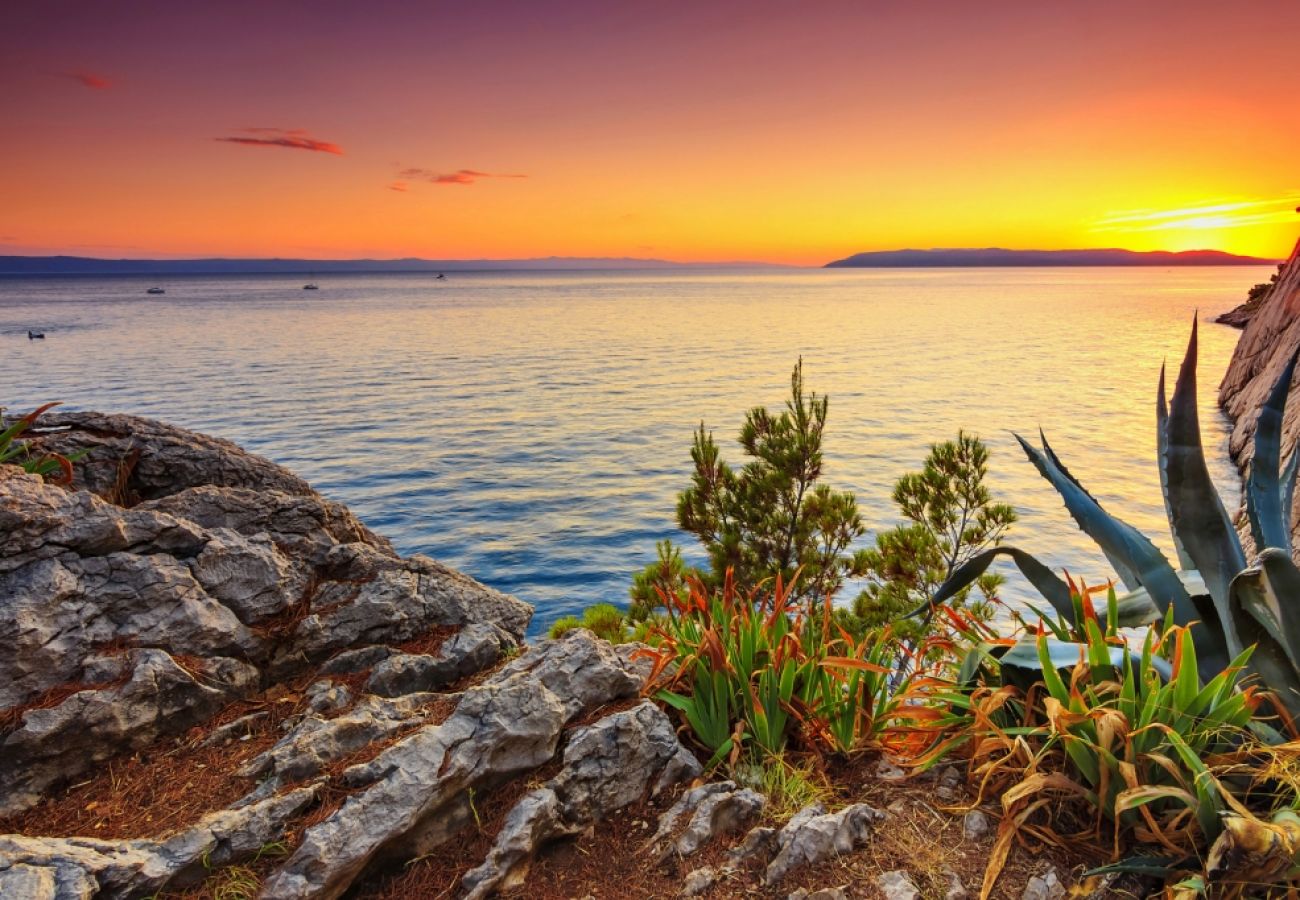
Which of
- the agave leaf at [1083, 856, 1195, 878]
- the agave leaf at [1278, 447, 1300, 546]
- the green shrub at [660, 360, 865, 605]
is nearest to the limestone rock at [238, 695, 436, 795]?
the agave leaf at [1083, 856, 1195, 878]

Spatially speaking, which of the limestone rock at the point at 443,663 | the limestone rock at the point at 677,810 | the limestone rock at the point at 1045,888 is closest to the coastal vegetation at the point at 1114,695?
the limestone rock at the point at 1045,888

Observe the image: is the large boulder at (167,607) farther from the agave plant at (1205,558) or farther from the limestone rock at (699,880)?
the agave plant at (1205,558)

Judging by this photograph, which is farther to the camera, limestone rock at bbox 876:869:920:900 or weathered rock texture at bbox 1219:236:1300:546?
weathered rock texture at bbox 1219:236:1300:546

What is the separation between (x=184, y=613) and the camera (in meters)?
4.25

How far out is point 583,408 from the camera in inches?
1184

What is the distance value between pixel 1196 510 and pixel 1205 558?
24 cm

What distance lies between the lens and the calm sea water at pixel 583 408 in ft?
54.2

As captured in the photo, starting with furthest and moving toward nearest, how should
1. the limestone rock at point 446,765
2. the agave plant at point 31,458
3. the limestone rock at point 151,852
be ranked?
the agave plant at point 31,458, the limestone rock at point 446,765, the limestone rock at point 151,852

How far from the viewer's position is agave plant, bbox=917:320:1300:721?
306 centimetres

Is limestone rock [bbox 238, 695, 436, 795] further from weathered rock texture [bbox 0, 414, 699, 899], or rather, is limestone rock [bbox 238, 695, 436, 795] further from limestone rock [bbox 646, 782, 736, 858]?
limestone rock [bbox 646, 782, 736, 858]

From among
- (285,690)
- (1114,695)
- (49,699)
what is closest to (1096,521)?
(1114,695)

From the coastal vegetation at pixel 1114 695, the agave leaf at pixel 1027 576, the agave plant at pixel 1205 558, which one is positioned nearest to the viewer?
the coastal vegetation at pixel 1114 695

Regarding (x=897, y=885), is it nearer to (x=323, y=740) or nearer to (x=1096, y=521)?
(x=1096, y=521)

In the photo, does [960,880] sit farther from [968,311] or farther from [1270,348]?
[968,311]
